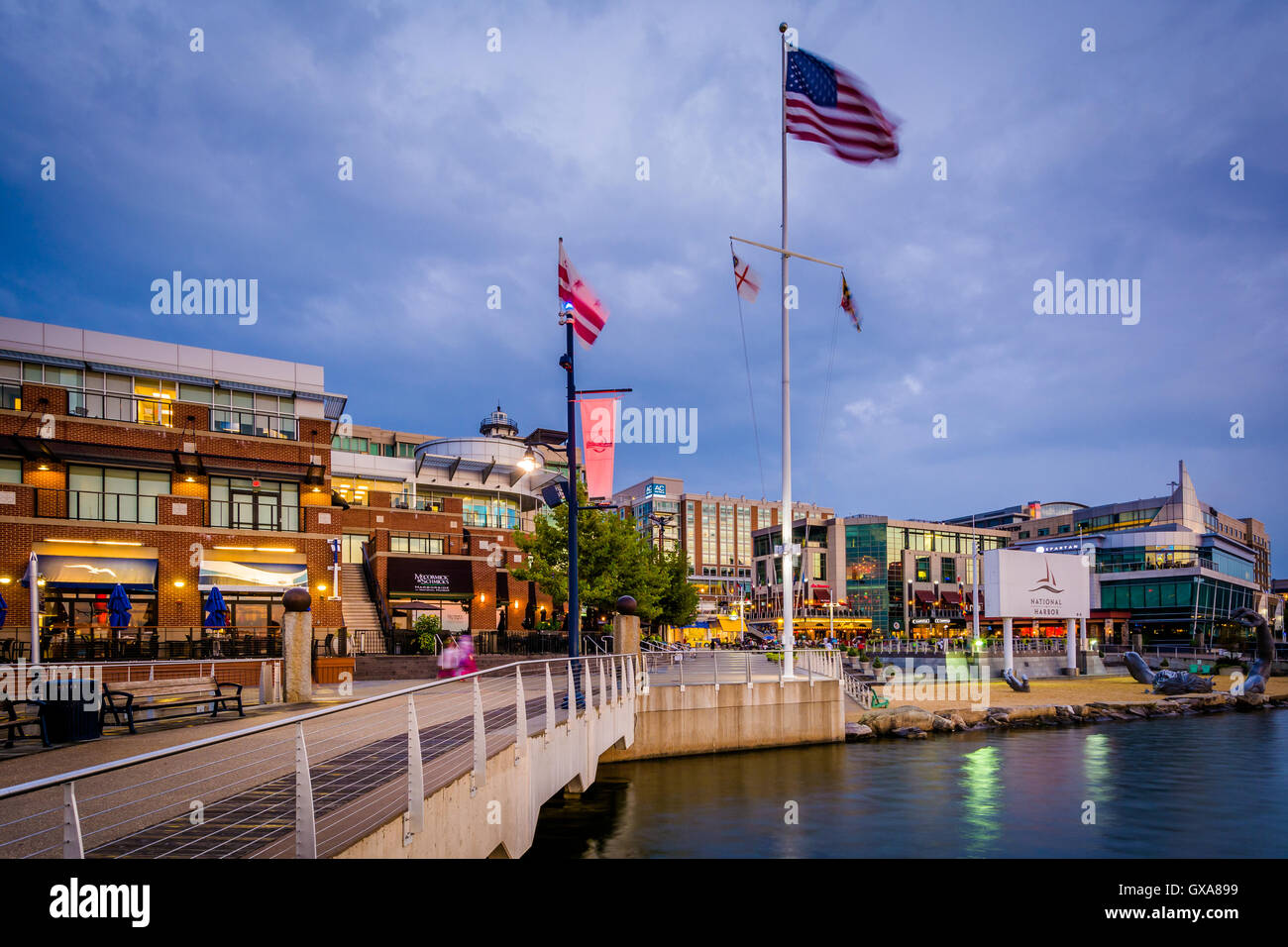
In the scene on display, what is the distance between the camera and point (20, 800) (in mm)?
8852

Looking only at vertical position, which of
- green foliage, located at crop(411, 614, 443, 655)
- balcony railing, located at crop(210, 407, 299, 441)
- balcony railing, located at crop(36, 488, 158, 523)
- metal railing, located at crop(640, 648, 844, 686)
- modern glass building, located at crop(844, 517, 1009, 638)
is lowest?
modern glass building, located at crop(844, 517, 1009, 638)

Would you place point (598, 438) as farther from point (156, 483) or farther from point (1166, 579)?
point (1166, 579)

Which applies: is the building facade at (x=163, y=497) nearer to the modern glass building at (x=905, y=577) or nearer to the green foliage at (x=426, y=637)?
the green foliage at (x=426, y=637)

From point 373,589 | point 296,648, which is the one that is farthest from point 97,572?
point 296,648

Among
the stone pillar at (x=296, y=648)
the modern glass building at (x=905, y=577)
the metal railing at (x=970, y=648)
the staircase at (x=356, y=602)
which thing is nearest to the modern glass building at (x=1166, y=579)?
the modern glass building at (x=905, y=577)

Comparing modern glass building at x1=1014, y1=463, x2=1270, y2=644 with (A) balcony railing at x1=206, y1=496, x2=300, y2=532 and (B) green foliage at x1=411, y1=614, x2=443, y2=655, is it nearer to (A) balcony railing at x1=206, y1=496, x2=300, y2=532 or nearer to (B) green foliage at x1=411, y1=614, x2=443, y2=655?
(B) green foliage at x1=411, y1=614, x2=443, y2=655

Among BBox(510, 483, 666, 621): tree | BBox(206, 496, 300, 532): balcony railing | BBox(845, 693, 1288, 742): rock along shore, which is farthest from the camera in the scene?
BBox(510, 483, 666, 621): tree

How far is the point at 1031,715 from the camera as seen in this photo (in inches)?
1435

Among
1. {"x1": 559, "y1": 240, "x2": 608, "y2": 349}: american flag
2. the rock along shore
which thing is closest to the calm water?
the rock along shore

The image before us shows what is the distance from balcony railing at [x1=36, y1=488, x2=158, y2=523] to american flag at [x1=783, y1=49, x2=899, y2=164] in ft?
94.6

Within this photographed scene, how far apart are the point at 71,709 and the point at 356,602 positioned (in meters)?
31.0

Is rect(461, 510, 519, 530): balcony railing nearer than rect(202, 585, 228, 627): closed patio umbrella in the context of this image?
No

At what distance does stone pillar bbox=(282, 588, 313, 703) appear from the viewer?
63.7ft
